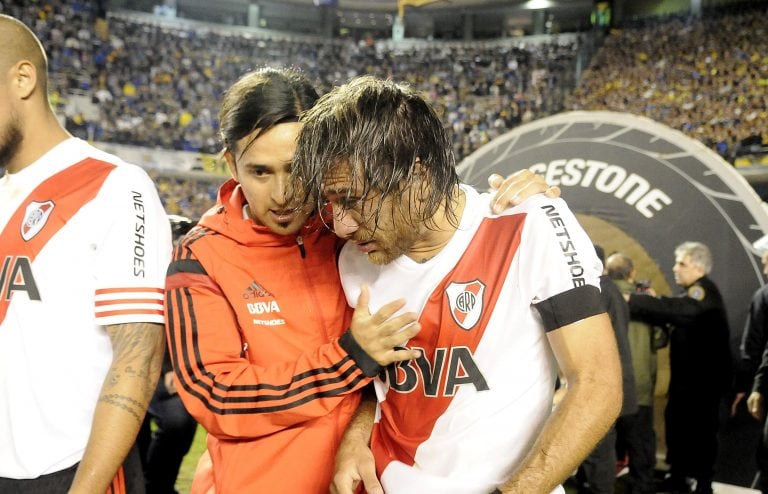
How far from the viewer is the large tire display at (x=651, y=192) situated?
4462 millimetres

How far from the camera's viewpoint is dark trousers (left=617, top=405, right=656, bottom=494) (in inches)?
174

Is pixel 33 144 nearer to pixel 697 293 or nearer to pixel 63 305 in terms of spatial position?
pixel 63 305

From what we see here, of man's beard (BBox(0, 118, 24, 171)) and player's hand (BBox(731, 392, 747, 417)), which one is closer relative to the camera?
man's beard (BBox(0, 118, 24, 171))

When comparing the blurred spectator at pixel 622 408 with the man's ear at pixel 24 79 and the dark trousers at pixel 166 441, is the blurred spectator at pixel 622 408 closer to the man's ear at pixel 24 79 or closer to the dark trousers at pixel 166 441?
the dark trousers at pixel 166 441

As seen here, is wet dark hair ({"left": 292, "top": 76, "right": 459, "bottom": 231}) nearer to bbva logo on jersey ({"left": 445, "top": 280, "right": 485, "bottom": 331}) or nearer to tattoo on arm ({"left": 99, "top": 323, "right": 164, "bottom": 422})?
bbva logo on jersey ({"left": 445, "top": 280, "right": 485, "bottom": 331})

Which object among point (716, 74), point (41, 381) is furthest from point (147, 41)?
point (41, 381)

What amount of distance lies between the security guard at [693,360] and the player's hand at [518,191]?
10.8 feet

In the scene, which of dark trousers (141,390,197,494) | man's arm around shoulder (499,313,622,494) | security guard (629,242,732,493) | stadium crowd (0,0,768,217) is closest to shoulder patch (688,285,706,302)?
security guard (629,242,732,493)

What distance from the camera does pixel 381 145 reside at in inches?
51.8

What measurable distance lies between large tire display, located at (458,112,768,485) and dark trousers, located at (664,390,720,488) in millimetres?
193

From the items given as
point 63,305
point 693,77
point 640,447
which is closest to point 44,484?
point 63,305

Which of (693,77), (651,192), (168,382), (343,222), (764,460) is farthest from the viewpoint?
(693,77)

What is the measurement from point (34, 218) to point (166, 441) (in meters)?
2.50

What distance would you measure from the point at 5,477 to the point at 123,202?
678 mm
